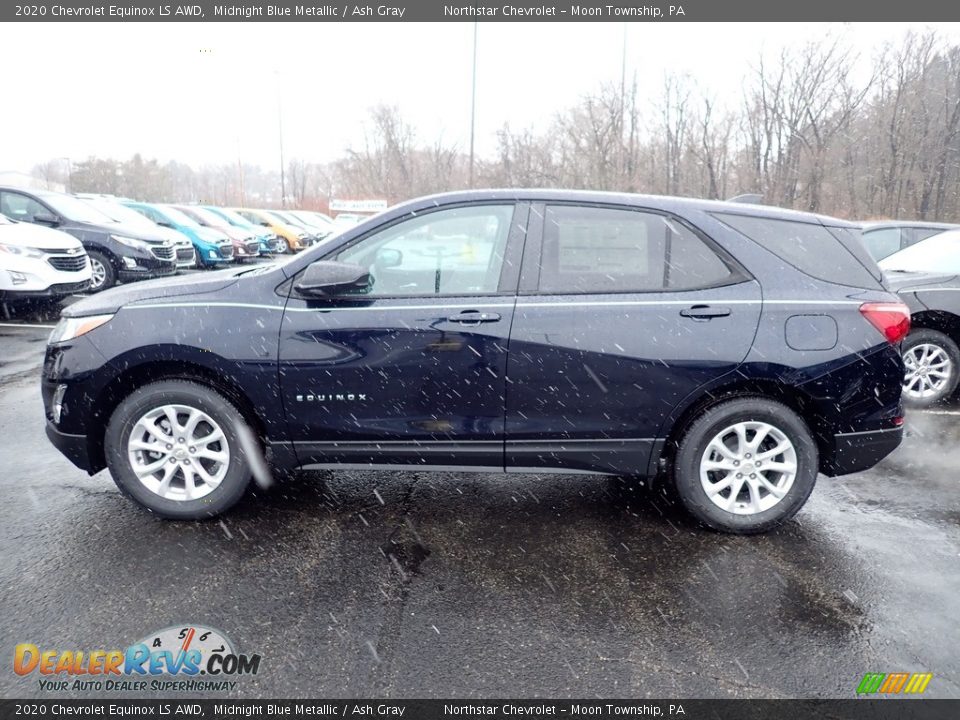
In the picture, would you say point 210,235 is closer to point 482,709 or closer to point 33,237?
point 33,237

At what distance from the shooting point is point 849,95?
99.7 ft

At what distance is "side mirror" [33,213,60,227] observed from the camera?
11195mm

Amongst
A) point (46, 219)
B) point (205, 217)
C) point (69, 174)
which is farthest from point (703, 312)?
point (69, 174)

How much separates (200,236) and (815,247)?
1596 centimetres

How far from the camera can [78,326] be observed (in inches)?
140

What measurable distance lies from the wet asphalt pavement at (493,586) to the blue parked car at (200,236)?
1339cm

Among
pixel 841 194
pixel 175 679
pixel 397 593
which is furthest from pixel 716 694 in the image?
pixel 841 194

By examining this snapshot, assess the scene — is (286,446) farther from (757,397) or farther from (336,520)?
(757,397)

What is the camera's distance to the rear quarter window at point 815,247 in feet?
11.5

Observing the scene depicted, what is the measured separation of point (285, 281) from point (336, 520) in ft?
4.24

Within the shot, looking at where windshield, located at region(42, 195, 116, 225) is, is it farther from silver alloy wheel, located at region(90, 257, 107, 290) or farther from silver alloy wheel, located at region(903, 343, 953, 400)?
silver alloy wheel, located at region(903, 343, 953, 400)

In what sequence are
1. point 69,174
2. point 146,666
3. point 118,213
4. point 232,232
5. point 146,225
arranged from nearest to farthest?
point 146,666, point 146,225, point 118,213, point 232,232, point 69,174

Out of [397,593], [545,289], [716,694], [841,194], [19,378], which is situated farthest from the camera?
[841,194]

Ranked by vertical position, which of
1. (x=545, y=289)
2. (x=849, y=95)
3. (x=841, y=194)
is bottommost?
(x=545, y=289)
